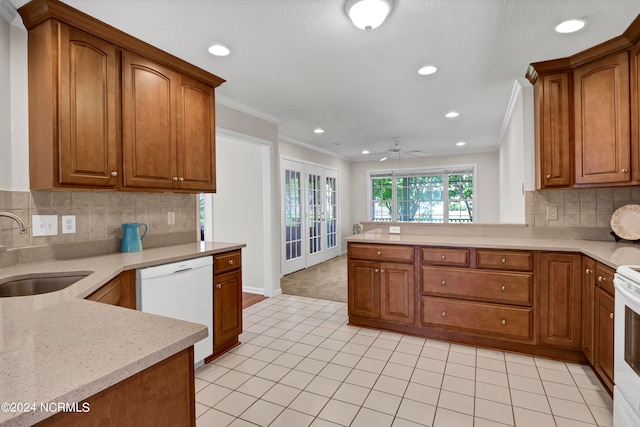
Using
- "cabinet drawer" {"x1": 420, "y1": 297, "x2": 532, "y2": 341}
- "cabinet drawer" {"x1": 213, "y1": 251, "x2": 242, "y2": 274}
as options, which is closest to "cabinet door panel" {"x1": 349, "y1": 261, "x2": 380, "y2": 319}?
"cabinet drawer" {"x1": 420, "y1": 297, "x2": 532, "y2": 341}

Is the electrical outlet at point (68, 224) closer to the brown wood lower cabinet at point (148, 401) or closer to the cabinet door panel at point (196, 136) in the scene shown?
the cabinet door panel at point (196, 136)

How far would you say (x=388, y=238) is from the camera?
3168 mm

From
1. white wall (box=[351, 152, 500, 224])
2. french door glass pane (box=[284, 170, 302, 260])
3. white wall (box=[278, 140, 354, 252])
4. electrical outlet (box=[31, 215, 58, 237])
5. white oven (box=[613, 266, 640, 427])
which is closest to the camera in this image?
white oven (box=[613, 266, 640, 427])

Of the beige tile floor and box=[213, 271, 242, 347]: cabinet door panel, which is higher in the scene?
box=[213, 271, 242, 347]: cabinet door panel

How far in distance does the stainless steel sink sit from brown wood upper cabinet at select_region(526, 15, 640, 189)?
11.4ft

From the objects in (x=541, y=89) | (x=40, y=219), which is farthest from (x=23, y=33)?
(x=541, y=89)

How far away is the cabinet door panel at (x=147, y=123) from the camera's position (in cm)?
223

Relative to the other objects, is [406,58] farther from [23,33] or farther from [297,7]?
[23,33]

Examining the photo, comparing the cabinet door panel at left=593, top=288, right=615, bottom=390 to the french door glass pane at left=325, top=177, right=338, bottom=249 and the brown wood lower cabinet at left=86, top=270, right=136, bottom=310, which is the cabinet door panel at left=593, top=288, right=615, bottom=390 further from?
the french door glass pane at left=325, top=177, right=338, bottom=249

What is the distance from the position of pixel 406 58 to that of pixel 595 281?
2.08m

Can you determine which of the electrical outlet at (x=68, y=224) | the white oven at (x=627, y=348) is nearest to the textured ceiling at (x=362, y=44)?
the electrical outlet at (x=68, y=224)

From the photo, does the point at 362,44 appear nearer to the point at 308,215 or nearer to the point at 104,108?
the point at 104,108

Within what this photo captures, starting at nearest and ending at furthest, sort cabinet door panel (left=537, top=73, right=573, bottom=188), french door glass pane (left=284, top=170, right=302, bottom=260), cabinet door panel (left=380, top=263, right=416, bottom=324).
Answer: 1. cabinet door panel (left=537, top=73, right=573, bottom=188)
2. cabinet door panel (left=380, top=263, right=416, bottom=324)
3. french door glass pane (left=284, top=170, right=302, bottom=260)

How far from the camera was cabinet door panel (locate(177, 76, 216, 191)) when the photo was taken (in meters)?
2.62
